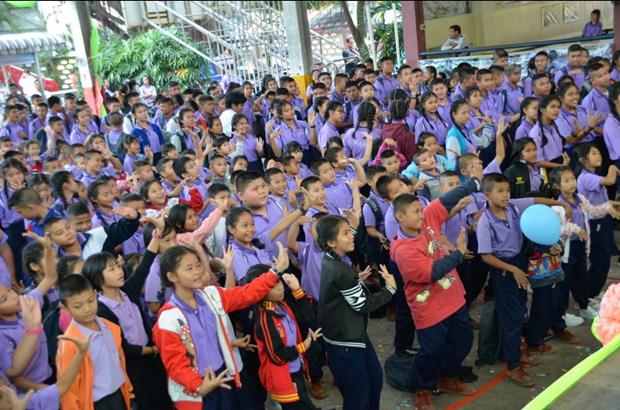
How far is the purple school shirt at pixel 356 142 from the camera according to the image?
22.0ft

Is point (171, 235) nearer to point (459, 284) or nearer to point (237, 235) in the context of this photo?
point (237, 235)

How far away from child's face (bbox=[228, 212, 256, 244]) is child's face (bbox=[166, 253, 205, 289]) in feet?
2.37

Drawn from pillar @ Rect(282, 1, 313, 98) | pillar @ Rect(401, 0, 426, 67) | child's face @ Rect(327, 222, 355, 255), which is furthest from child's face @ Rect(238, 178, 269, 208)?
pillar @ Rect(282, 1, 313, 98)

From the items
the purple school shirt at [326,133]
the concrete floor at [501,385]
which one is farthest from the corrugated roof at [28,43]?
the concrete floor at [501,385]

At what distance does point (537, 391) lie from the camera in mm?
3949

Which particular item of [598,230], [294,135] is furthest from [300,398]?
[294,135]

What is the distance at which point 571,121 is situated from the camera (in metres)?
6.10

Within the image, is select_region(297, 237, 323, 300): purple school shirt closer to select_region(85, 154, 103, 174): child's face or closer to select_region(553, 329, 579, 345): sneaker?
select_region(553, 329, 579, 345): sneaker

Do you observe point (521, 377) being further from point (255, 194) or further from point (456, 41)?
point (456, 41)

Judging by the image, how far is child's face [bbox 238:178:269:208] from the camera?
14.6 ft

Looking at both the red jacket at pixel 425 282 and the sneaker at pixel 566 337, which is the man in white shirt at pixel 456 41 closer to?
the sneaker at pixel 566 337

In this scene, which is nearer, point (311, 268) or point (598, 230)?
point (311, 268)

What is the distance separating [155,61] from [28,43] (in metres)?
3.66

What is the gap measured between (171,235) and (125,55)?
13.4 meters
